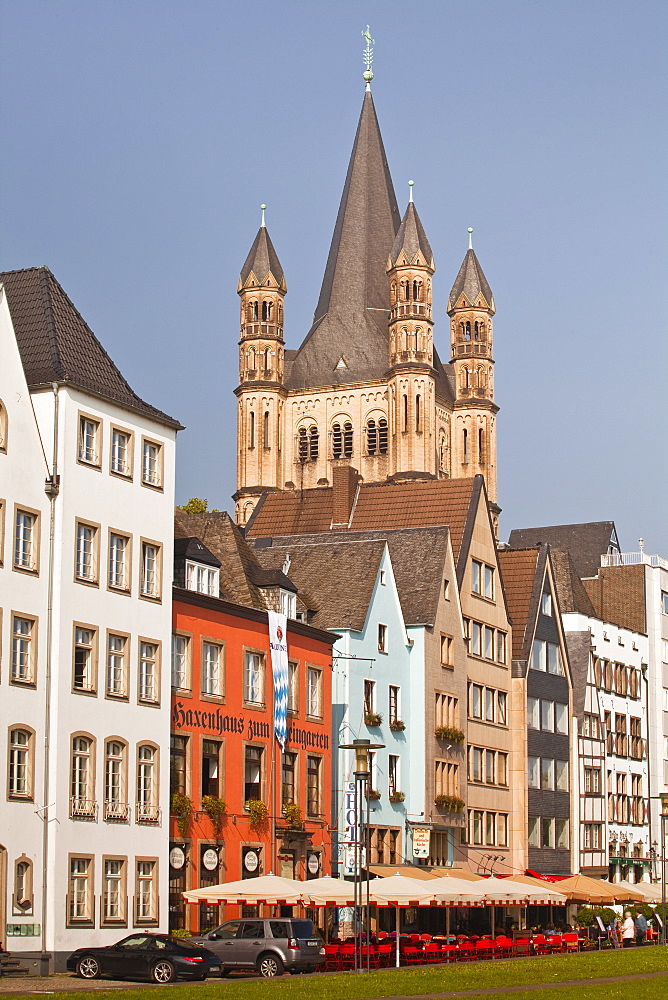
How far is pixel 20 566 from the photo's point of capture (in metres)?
46.0

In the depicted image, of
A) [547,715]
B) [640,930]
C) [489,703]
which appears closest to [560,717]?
[547,715]

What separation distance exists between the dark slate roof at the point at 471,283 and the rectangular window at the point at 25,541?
138 metres

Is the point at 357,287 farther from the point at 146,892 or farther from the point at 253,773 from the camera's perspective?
the point at 146,892

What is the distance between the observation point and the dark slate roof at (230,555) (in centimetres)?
5941

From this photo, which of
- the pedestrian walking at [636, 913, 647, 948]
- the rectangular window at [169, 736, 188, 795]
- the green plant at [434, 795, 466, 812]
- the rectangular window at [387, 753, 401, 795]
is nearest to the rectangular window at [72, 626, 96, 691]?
the rectangular window at [169, 736, 188, 795]

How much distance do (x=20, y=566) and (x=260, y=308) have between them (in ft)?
438

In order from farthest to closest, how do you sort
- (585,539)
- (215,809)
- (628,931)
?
1. (585,539)
2. (628,931)
3. (215,809)

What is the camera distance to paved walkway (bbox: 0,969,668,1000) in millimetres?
33875

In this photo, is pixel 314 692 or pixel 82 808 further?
pixel 314 692

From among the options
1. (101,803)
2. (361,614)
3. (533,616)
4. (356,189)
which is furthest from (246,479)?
(101,803)

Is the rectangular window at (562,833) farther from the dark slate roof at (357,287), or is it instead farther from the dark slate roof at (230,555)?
the dark slate roof at (357,287)

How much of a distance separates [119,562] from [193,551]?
18.1 feet

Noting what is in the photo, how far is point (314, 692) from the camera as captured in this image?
61.1 meters

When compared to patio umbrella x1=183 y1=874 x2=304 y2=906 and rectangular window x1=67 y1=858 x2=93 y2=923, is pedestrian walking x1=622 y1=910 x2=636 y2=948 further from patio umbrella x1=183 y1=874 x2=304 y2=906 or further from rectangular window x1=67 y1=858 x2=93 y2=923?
rectangular window x1=67 y1=858 x2=93 y2=923
